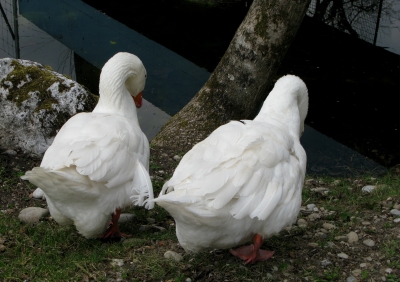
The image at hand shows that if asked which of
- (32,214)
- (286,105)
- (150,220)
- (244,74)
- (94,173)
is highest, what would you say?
(286,105)

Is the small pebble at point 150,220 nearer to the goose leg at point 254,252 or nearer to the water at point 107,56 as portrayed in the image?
the goose leg at point 254,252

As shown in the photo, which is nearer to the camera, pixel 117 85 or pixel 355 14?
pixel 117 85

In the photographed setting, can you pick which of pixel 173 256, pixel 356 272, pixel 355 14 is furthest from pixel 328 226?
pixel 355 14

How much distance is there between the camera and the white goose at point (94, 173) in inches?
160

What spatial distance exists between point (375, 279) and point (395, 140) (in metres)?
4.80

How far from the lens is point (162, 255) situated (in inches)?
170

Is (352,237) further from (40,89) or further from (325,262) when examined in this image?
(40,89)

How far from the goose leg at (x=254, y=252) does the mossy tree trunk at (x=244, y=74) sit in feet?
8.67

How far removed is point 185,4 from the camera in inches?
480

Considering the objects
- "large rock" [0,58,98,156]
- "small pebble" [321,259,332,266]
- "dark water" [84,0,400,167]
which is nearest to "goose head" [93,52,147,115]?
"large rock" [0,58,98,156]

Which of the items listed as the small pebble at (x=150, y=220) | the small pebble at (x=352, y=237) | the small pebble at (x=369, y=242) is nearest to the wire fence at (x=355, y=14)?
the small pebble at (x=352, y=237)

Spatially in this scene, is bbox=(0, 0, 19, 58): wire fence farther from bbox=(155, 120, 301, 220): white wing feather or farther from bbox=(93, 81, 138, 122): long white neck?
bbox=(155, 120, 301, 220): white wing feather

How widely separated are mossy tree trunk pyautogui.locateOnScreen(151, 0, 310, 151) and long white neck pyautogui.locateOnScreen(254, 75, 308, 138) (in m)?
1.48

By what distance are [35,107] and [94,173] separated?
2340 millimetres
